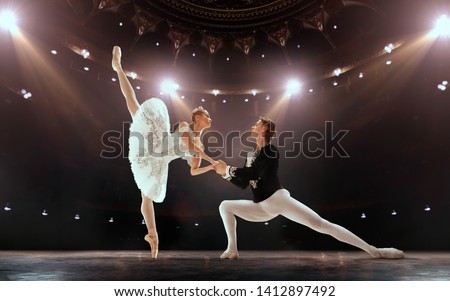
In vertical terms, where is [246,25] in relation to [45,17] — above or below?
above

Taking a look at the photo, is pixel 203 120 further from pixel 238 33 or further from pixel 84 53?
pixel 238 33

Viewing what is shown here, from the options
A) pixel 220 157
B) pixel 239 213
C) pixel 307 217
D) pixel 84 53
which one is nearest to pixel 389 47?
pixel 220 157

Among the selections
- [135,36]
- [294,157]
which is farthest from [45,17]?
[294,157]

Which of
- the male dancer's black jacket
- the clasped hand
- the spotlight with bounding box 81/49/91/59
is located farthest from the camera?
the spotlight with bounding box 81/49/91/59

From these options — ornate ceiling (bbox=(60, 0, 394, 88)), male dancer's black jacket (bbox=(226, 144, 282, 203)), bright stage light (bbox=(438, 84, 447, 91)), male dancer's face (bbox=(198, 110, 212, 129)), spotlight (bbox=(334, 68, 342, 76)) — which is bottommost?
male dancer's black jacket (bbox=(226, 144, 282, 203))

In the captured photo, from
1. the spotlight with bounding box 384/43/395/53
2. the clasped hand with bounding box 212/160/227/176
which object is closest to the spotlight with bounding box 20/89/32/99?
the clasped hand with bounding box 212/160/227/176

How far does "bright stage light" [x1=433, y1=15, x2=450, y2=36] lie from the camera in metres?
6.72

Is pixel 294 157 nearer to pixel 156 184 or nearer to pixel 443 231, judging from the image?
pixel 443 231

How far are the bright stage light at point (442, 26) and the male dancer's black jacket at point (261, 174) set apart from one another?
6006 millimetres

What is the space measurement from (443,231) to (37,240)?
1038 cm

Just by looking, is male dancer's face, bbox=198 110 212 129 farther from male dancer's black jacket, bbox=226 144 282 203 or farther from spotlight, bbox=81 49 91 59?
spotlight, bbox=81 49 91 59

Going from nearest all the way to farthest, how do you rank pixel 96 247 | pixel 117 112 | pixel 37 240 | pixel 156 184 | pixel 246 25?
pixel 156 184 → pixel 37 240 → pixel 96 247 → pixel 246 25 → pixel 117 112

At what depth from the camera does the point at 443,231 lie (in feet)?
25.2

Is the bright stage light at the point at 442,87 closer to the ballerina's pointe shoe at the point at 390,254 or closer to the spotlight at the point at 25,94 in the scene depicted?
the ballerina's pointe shoe at the point at 390,254
